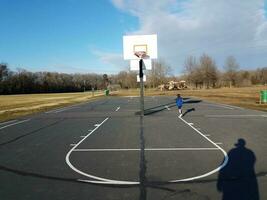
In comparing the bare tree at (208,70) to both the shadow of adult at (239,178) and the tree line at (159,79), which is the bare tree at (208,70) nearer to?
the tree line at (159,79)

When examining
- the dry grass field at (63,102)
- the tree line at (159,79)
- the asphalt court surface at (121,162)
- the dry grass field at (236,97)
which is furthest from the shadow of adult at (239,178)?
the tree line at (159,79)

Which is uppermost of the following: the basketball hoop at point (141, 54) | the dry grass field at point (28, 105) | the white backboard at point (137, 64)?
the basketball hoop at point (141, 54)

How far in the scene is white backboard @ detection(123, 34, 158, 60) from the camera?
2831 cm

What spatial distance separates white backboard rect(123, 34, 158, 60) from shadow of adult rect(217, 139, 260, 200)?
1813 centimetres

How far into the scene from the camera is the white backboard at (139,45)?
2831cm

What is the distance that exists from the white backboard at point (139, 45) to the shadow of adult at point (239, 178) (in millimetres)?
18127

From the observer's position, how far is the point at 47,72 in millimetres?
176000

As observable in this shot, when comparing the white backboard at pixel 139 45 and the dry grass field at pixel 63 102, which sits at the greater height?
the white backboard at pixel 139 45

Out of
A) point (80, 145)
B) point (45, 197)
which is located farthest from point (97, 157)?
point (45, 197)

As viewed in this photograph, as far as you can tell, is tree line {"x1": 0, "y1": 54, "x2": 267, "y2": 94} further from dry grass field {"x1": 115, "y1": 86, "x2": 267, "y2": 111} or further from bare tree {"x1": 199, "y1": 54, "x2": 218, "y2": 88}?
dry grass field {"x1": 115, "y1": 86, "x2": 267, "y2": 111}

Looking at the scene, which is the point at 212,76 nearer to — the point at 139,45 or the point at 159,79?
the point at 159,79

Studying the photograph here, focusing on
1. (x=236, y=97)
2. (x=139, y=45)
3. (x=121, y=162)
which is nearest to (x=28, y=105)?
(x=139, y=45)

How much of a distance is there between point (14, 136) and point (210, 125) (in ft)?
31.4

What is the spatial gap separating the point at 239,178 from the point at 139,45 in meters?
21.4
